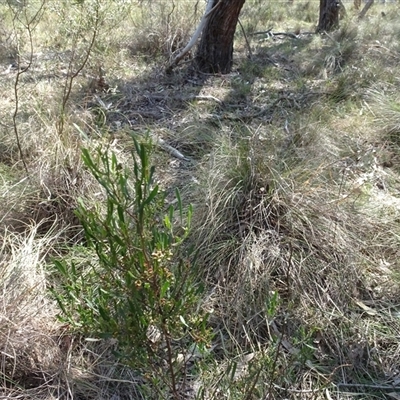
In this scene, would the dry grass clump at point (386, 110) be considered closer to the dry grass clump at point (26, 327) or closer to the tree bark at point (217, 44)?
the tree bark at point (217, 44)

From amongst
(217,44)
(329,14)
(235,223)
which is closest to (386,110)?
(235,223)

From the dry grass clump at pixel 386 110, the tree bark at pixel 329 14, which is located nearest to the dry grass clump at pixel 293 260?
the dry grass clump at pixel 386 110

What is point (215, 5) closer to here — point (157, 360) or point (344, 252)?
point (344, 252)

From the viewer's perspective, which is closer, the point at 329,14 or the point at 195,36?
the point at 195,36

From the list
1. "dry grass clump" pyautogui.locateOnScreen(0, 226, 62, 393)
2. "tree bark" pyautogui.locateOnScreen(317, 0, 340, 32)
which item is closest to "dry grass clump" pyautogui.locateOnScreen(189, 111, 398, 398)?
"dry grass clump" pyautogui.locateOnScreen(0, 226, 62, 393)

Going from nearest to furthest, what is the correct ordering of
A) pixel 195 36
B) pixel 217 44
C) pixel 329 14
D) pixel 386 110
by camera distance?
pixel 386 110
pixel 195 36
pixel 217 44
pixel 329 14

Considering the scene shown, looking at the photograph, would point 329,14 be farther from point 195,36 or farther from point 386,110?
point 386,110

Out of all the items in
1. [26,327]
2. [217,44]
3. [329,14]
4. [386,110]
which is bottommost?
[26,327]

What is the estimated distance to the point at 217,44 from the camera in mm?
5566

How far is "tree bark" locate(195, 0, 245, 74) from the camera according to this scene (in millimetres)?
5434

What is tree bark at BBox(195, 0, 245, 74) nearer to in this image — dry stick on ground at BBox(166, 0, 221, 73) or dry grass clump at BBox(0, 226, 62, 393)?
dry stick on ground at BBox(166, 0, 221, 73)

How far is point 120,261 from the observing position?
1.67m

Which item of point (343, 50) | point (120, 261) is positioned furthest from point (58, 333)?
point (343, 50)

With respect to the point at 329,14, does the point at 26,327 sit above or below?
below
